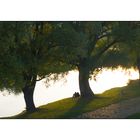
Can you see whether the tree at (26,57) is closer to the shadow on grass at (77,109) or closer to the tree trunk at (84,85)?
the tree trunk at (84,85)

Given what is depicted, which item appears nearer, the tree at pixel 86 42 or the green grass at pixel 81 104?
the green grass at pixel 81 104

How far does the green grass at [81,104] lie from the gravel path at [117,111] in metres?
0.11

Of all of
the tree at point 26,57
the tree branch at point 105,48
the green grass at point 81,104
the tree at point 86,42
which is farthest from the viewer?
the tree branch at point 105,48

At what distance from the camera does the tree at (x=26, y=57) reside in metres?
16.4

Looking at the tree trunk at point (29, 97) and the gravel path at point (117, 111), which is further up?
the tree trunk at point (29, 97)

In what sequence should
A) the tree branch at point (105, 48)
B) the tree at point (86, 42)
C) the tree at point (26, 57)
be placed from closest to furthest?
the tree at point (26, 57) → the tree at point (86, 42) → the tree branch at point (105, 48)

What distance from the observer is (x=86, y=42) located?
1667cm

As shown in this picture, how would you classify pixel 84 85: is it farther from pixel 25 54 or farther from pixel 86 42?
pixel 25 54

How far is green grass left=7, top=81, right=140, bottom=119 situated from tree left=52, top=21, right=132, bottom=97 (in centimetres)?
26

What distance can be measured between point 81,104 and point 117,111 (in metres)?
0.94

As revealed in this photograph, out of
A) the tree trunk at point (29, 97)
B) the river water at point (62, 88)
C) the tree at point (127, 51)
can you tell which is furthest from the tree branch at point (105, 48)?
the tree trunk at point (29, 97)

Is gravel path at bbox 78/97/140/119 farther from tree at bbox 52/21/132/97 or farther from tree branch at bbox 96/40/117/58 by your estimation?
tree branch at bbox 96/40/117/58
